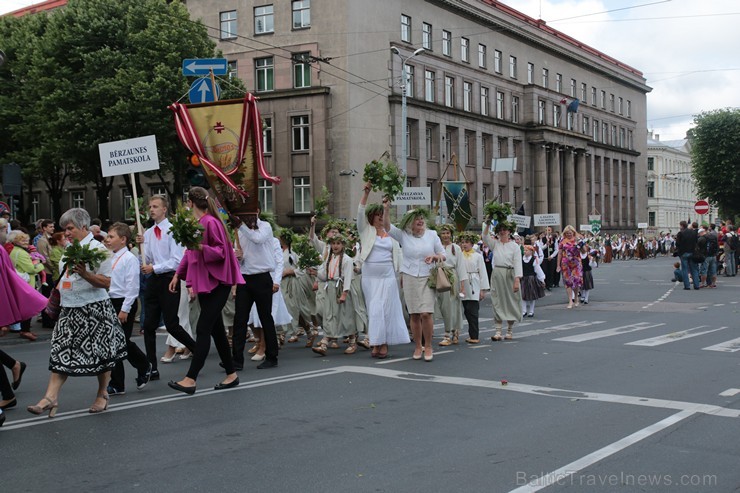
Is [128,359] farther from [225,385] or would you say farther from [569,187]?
[569,187]

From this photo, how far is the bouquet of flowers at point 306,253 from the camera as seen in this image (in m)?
13.2

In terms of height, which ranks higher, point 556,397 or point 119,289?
point 119,289

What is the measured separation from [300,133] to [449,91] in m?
12.1

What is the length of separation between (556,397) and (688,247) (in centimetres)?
2031

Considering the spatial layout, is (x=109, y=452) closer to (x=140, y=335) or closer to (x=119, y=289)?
(x=119, y=289)

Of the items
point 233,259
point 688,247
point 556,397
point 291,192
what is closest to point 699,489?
point 556,397

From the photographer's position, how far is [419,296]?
35.7ft

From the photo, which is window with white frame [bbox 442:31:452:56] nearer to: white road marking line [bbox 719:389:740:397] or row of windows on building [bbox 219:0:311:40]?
row of windows on building [bbox 219:0:311:40]

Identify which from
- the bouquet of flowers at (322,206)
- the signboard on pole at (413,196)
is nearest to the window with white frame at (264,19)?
the signboard on pole at (413,196)

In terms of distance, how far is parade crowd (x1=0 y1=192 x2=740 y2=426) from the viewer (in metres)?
7.52

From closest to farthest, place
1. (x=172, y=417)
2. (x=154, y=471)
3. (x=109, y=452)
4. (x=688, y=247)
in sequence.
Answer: (x=154, y=471) < (x=109, y=452) < (x=172, y=417) < (x=688, y=247)

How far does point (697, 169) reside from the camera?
70.4m

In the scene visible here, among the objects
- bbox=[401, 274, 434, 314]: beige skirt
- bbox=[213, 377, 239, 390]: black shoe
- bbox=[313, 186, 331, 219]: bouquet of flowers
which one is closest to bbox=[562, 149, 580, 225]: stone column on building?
bbox=[313, 186, 331, 219]: bouquet of flowers

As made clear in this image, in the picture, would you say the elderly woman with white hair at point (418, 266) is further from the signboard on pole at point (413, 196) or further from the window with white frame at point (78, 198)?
the window with white frame at point (78, 198)
